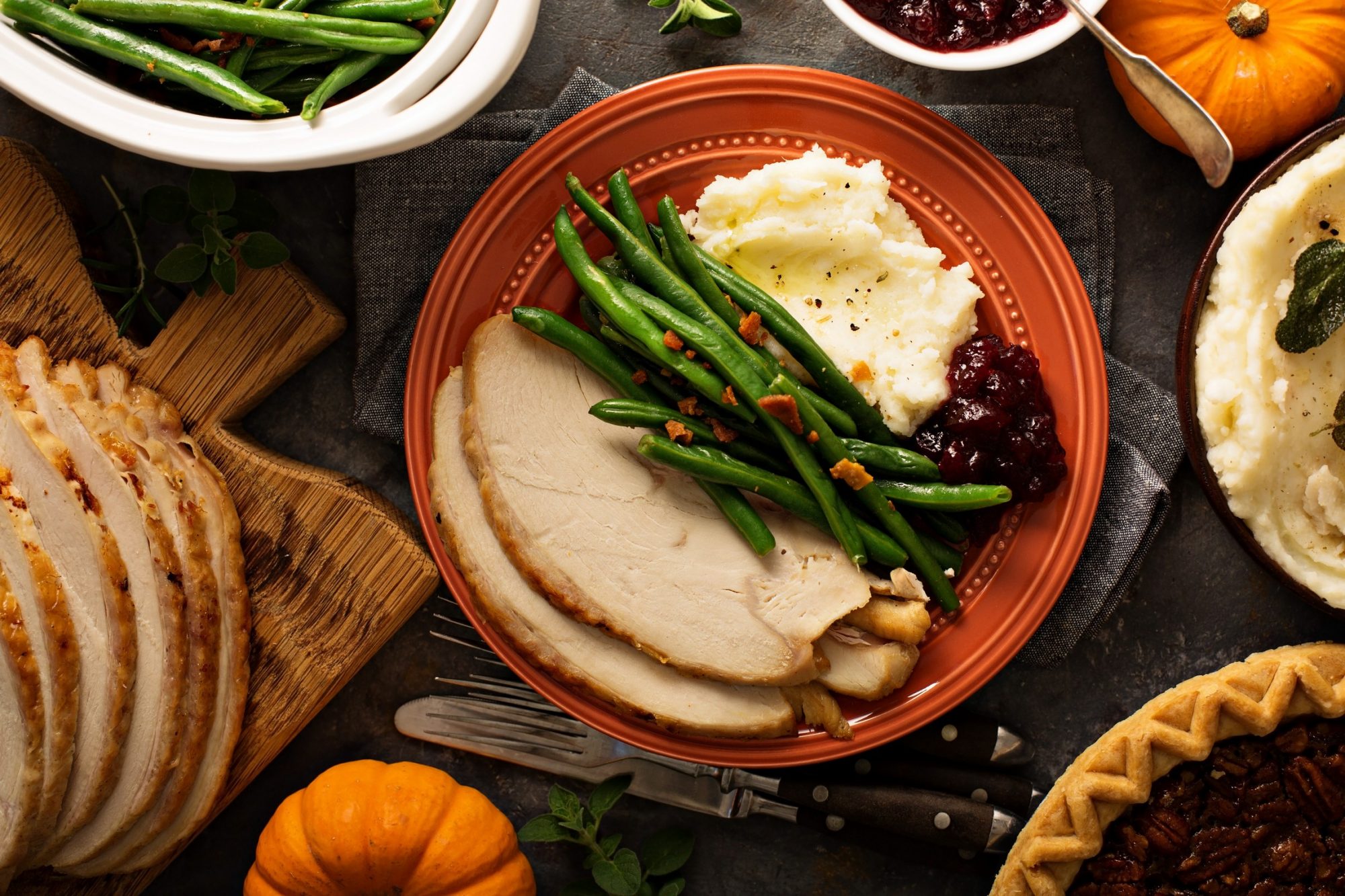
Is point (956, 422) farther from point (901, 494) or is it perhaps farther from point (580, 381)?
point (580, 381)

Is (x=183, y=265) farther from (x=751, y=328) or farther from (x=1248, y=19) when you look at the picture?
(x=1248, y=19)

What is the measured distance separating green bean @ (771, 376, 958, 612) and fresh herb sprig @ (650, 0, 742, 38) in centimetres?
140

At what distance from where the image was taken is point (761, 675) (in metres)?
3.60

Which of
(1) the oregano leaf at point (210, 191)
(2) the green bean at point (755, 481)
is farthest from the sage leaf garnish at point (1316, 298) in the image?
(1) the oregano leaf at point (210, 191)

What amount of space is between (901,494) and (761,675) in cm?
84

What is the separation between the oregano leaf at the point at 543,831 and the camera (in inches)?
148

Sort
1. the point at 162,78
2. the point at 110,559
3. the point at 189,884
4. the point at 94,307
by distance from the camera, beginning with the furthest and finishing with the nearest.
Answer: the point at 189,884 → the point at 94,307 → the point at 110,559 → the point at 162,78

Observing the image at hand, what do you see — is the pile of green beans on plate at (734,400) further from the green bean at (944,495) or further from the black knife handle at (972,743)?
the black knife handle at (972,743)

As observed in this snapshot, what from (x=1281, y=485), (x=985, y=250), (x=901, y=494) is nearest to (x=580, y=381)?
(x=901, y=494)

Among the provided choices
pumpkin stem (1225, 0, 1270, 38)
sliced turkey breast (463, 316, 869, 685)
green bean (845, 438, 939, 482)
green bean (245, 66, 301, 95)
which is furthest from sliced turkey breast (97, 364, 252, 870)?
pumpkin stem (1225, 0, 1270, 38)

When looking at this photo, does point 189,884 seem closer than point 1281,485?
No

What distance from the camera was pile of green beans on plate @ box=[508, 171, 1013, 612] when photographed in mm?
3418

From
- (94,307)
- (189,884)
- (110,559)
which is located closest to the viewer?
(110,559)

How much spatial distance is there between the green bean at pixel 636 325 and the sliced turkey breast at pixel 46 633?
85.4 inches
